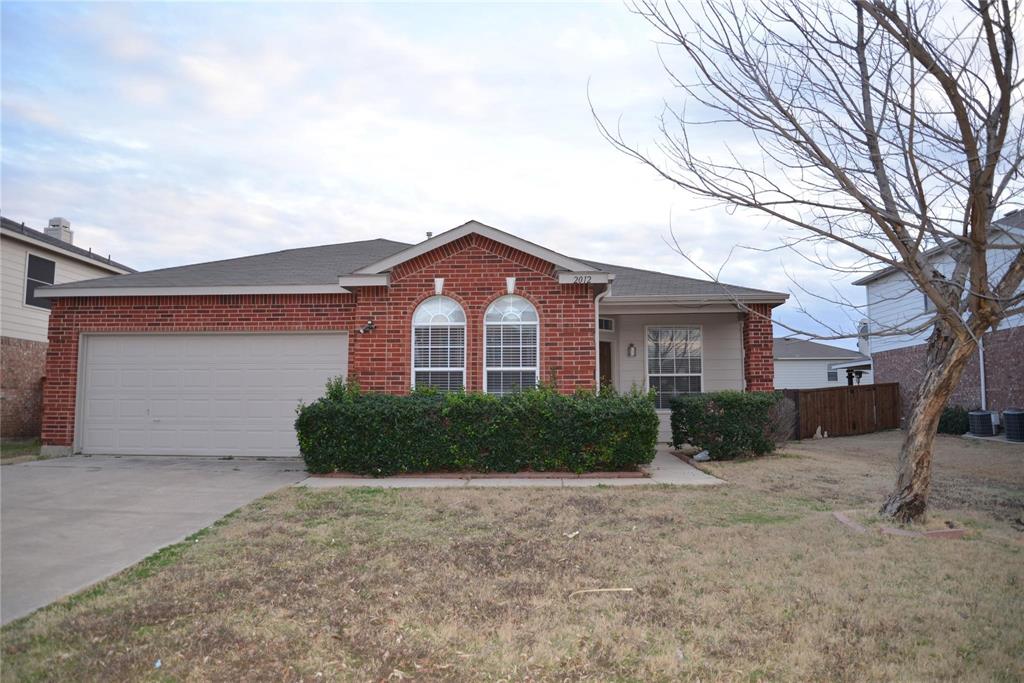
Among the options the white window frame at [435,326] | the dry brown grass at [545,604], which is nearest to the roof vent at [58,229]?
the white window frame at [435,326]

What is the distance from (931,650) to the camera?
3.83 metres

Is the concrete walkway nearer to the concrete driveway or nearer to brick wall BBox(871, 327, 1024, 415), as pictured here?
the concrete driveway

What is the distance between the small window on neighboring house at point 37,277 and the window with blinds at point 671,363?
1402 centimetres

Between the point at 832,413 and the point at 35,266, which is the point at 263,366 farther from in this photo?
the point at 832,413

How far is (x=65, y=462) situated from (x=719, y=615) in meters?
11.0

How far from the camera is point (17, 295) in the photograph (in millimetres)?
15375

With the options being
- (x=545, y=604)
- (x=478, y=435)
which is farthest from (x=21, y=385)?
(x=545, y=604)

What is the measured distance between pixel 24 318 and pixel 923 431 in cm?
1789

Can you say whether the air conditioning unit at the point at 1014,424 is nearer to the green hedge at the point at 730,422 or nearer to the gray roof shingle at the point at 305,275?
the gray roof shingle at the point at 305,275

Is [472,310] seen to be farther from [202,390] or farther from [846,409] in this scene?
[846,409]

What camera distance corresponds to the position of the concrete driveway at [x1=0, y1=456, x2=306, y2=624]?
527 cm

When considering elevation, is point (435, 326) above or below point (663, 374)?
above

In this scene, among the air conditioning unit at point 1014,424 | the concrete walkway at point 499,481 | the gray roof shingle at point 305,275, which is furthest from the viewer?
the air conditioning unit at point 1014,424

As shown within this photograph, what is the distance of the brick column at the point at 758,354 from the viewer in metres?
12.7
